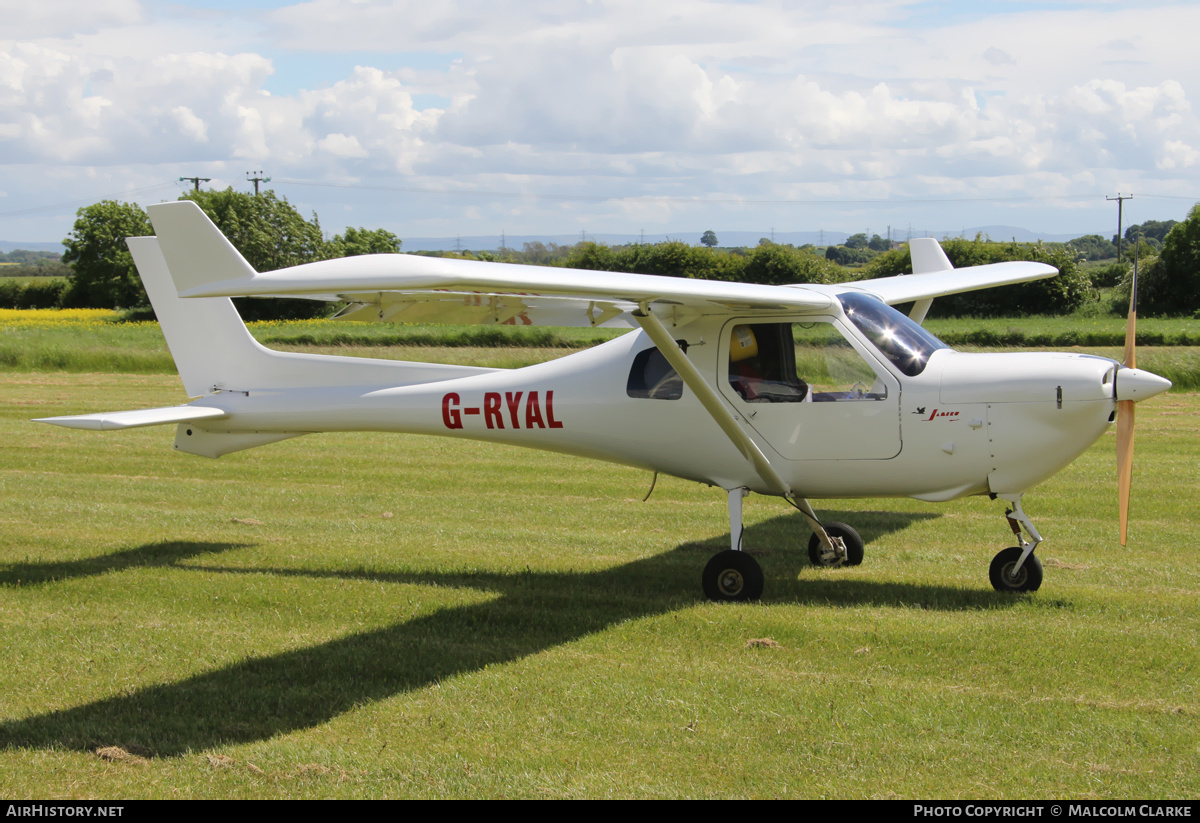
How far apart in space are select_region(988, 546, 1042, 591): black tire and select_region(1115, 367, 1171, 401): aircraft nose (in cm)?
144

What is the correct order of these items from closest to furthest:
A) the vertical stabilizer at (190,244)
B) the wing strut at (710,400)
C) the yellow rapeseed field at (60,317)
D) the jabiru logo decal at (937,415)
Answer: the wing strut at (710,400)
the jabiru logo decal at (937,415)
the vertical stabilizer at (190,244)
the yellow rapeseed field at (60,317)

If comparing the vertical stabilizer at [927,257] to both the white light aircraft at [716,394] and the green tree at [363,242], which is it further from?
the green tree at [363,242]

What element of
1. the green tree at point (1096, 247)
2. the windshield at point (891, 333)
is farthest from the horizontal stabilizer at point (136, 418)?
the green tree at point (1096, 247)

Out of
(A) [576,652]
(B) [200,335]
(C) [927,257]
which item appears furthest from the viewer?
(C) [927,257]

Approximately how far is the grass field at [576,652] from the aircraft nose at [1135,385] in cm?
156

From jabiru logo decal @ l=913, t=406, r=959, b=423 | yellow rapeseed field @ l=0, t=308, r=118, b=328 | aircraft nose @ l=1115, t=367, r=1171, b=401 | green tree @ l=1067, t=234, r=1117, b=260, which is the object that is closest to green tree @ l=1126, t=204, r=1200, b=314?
aircraft nose @ l=1115, t=367, r=1171, b=401

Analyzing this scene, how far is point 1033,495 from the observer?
12234 mm

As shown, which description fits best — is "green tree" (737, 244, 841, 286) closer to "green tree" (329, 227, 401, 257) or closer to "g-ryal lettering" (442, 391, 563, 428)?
"green tree" (329, 227, 401, 257)

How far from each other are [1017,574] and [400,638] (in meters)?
4.64

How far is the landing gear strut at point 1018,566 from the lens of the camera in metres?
7.90

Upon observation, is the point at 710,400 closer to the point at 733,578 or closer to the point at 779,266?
the point at 733,578

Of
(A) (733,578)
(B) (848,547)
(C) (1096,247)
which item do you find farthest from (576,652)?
(C) (1096,247)

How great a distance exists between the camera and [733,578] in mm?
7969

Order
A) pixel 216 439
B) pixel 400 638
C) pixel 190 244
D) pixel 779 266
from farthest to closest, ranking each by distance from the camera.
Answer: pixel 779 266 → pixel 216 439 → pixel 190 244 → pixel 400 638
